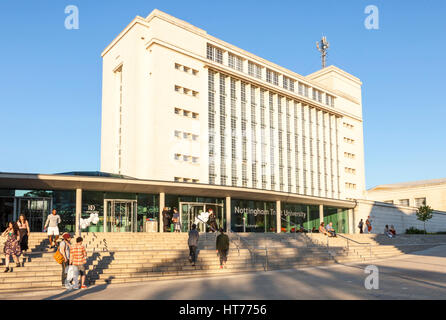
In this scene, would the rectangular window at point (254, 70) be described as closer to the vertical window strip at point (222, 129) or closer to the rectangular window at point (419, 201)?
the vertical window strip at point (222, 129)

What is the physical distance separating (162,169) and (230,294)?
23.2 m

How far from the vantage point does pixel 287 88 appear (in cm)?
4638

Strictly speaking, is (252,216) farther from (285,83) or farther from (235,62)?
(285,83)

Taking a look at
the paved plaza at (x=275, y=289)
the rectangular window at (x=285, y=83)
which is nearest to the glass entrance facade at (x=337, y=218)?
the rectangular window at (x=285, y=83)

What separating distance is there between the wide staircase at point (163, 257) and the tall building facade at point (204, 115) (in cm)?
1157

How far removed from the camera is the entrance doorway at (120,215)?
2930 centimetres

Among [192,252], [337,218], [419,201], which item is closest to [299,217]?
[337,218]

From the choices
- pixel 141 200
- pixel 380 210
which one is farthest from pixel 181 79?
pixel 380 210

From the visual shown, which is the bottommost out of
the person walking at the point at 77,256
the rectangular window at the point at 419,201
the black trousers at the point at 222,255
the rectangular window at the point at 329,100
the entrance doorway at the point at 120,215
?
the black trousers at the point at 222,255

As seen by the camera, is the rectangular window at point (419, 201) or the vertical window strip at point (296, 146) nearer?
the vertical window strip at point (296, 146)

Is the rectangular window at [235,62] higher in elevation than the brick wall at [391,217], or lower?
higher

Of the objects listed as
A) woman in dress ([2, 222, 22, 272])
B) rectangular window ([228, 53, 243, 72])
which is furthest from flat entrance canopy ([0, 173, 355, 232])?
rectangular window ([228, 53, 243, 72])
